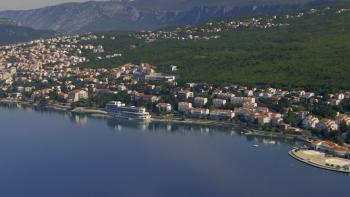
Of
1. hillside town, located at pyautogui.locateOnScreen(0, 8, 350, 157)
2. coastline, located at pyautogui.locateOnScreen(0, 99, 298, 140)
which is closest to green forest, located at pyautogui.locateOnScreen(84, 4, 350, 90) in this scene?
hillside town, located at pyautogui.locateOnScreen(0, 8, 350, 157)

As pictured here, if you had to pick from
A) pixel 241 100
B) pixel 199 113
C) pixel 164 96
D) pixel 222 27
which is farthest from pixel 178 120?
pixel 222 27

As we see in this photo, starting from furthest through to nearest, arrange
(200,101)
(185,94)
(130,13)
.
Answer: (130,13) → (185,94) → (200,101)

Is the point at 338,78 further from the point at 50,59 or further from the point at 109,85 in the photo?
the point at 50,59

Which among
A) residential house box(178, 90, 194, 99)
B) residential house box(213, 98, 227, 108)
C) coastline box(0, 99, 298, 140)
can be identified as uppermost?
residential house box(178, 90, 194, 99)

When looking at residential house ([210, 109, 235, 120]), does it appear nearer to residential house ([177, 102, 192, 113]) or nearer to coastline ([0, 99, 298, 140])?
coastline ([0, 99, 298, 140])

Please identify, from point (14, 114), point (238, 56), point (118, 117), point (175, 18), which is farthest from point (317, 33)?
point (175, 18)

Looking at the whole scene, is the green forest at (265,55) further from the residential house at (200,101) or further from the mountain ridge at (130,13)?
the mountain ridge at (130,13)

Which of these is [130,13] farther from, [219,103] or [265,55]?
[219,103]
